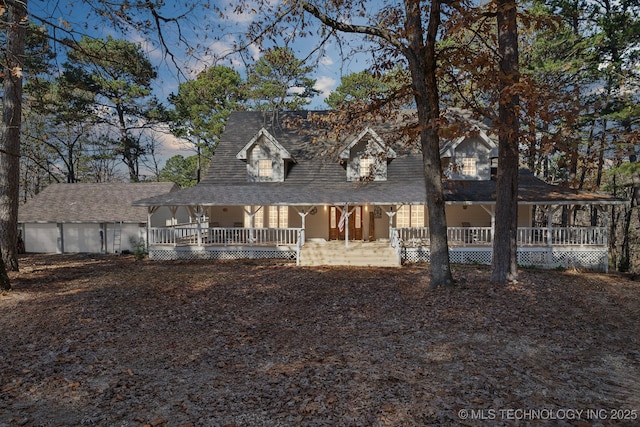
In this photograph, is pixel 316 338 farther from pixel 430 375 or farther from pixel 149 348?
pixel 149 348

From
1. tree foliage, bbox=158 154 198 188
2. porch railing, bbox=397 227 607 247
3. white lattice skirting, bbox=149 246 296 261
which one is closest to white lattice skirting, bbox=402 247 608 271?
porch railing, bbox=397 227 607 247

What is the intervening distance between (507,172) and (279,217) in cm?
1253

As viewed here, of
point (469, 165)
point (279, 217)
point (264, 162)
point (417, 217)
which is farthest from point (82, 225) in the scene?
point (469, 165)

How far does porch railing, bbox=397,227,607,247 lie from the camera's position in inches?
650

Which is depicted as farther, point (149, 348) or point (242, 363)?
point (149, 348)

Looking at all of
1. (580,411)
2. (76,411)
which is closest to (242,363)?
(76,411)

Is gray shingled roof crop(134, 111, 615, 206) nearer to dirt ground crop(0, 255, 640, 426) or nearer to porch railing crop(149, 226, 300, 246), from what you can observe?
porch railing crop(149, 226, 300, 246)

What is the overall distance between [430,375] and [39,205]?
28.1 metres

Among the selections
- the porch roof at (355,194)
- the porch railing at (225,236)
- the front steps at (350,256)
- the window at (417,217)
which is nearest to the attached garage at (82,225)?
the porch railing at (225,236)

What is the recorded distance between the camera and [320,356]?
5551 mm

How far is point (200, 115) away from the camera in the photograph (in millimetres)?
33250

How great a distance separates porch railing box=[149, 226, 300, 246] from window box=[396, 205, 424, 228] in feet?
19.3

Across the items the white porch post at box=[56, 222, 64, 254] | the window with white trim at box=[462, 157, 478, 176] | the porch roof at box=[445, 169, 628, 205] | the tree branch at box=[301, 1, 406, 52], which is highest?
the tree branch at box=[301, 1, 406, 52]

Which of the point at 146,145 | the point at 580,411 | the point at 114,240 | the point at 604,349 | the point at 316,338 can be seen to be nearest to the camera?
the point at 580,411
